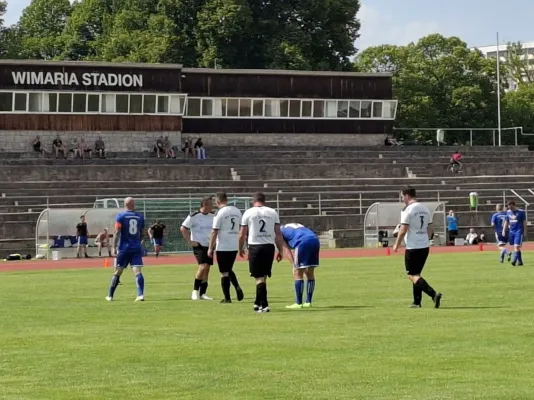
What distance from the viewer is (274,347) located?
14.0m

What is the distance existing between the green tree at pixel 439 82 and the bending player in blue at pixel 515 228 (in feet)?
197

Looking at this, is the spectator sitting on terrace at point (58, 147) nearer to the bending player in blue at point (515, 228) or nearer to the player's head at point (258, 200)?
the bending player in blue at point (515, 228)

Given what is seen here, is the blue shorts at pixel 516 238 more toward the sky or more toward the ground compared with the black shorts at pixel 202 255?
more toward the sky

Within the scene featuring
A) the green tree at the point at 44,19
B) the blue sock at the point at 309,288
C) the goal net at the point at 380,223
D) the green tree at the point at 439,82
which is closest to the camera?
the blue sock at the point at 309,288

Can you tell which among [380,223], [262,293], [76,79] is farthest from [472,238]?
[262,293]

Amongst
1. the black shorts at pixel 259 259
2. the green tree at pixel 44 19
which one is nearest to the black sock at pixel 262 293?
the black shorts at pixel 259 259

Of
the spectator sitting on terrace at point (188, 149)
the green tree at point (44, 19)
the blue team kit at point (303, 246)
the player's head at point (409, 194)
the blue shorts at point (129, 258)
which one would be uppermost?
the green tree at point (44, 19)

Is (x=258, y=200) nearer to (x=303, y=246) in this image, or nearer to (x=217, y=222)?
(x=303, y=246)

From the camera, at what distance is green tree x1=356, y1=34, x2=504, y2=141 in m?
94.2

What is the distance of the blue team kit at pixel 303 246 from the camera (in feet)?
65.7

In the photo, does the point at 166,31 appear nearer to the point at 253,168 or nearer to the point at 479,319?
the point at 253,168

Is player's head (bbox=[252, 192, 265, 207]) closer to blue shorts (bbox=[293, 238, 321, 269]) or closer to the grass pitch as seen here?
blue shorts (bbox=[293, 238, 321, 269])

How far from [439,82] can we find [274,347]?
8496 centimetres

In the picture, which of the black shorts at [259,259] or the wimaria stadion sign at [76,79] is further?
the wimaria stadion sign at [76,79]
